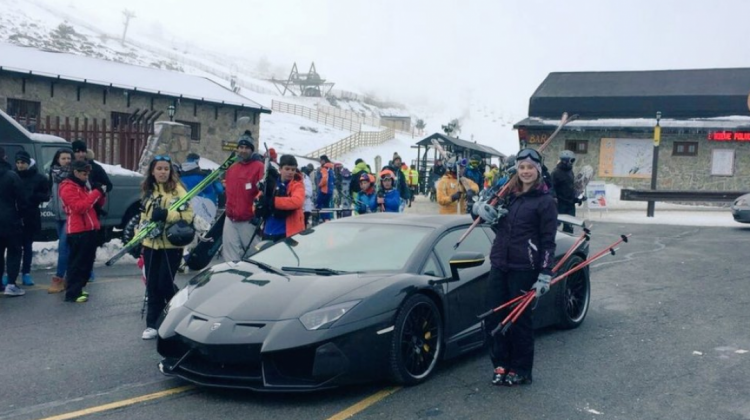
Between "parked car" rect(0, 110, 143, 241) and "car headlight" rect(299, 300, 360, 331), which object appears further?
"parked car" rect(0, 110, 143, 241)

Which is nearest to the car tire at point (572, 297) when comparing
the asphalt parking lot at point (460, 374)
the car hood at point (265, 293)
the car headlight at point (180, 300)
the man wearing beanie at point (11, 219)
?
the asphalt parking lot at point (460, 374)

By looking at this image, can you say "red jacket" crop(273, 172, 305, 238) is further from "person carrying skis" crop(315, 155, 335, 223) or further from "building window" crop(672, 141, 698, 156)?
"building window" crop(672, 141, 698, 156)

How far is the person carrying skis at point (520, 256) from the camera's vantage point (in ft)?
17.0

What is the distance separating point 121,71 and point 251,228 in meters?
22.5

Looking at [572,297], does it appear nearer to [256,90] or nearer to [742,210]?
[742,210]

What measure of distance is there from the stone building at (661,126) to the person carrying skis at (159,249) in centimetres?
2593

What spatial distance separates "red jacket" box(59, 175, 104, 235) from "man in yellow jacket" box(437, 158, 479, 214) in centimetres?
474

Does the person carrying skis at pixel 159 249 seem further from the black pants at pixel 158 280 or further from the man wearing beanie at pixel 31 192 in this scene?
the man wearing beanie at pixel 31 192

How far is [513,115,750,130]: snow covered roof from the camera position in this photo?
2878cm

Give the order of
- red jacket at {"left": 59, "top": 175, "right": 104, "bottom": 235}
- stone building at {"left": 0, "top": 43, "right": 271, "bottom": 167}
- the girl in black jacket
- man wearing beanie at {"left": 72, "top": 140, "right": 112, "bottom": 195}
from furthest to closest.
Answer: stone building at {"left": 0, "top": 43, "right": 271, "bottom": 167}
man wearing beanie at {"left": 72, "top": 140, "right": 112, "bottom": 195}
red jacket at {"left": 59, "top": 175, "right": 104, "bottom": 235}
the girl in black jacket

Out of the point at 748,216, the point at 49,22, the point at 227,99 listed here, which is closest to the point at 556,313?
the point at 748,216

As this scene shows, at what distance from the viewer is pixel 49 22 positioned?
8675cm

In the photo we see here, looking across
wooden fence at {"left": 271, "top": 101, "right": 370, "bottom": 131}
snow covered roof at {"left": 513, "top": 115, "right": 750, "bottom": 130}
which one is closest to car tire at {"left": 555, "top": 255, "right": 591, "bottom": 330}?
snow covered roof at {"left": 513, "top": 115, "right": 750, "bottom": 130}

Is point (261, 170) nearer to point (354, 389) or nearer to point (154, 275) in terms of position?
point (154, 275)
